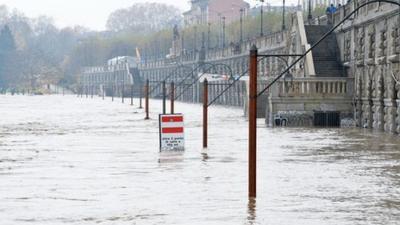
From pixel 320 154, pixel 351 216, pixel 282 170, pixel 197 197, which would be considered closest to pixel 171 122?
pixel 320 154

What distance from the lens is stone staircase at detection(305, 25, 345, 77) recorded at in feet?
228

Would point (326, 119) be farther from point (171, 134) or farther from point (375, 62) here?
point (171, 134)

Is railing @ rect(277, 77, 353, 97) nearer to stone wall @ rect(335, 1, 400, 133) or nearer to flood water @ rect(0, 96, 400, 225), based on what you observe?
stone wall @ rect(335, 1, 400, 133)

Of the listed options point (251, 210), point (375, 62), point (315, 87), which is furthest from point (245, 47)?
point (251, 210)

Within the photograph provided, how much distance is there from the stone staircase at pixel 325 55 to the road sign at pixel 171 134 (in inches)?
1238

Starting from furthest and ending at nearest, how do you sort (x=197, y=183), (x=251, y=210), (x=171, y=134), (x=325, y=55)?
(x=325, y=55), (x=171, y=134), (x=197, y=183), (x=251, y=210)

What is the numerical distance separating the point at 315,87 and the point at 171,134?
91.8ft

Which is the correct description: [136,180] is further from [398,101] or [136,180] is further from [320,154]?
[398,101]

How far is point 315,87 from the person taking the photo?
6494cm

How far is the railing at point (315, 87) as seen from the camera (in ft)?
212

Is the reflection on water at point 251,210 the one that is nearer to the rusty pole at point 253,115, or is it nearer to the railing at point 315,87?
the rusty pole at point 253,115

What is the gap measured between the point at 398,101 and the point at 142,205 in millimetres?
Result: 31738

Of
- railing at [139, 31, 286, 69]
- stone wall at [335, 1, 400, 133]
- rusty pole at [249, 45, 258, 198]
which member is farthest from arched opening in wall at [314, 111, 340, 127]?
rusty pole at [249, 45, 258, 198]

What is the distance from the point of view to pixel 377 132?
183ft
